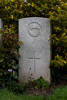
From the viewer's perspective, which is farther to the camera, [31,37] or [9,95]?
[31,37]

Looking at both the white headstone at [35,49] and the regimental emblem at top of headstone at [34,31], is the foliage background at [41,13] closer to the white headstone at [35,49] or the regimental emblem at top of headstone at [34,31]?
the white headstone at [35,49]

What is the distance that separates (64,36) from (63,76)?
3.69 feet

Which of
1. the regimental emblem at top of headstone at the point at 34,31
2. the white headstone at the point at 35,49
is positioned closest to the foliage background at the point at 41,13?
the white headstone at the point at 35,49

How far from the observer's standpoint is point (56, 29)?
4863 millimetres

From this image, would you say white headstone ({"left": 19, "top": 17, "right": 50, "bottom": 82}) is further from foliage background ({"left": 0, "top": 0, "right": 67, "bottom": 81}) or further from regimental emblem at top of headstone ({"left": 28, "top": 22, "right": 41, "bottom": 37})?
foliage background ({"left": 0, "top": 0, "right": 67, "bottom": 81})

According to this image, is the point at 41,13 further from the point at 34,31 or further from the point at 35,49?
the point at 35,49

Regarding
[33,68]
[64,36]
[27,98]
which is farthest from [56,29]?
[27,98]

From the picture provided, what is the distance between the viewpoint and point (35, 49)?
4934 mm

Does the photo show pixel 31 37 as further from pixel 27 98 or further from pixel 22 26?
pixel 27 98

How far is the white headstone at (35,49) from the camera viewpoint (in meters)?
4.91

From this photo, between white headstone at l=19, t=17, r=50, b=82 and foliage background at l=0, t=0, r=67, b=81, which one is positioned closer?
white headstone at l=19, t=17, r=50, b=82

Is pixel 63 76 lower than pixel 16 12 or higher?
lower

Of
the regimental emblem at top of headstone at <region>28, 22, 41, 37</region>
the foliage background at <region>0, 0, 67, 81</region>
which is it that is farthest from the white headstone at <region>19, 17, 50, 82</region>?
the foliage background at <region>0, 0, 67, 81</region>

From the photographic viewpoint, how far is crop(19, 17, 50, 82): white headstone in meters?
4.91
